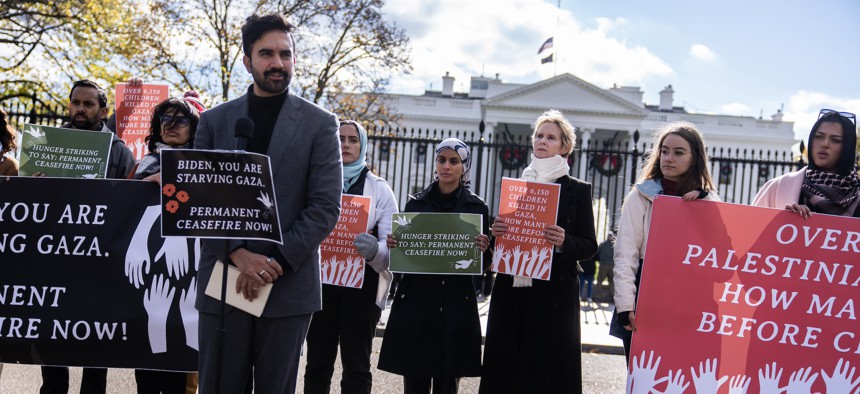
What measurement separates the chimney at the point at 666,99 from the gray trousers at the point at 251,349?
6710 centimetres

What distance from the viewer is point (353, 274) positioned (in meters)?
4.64

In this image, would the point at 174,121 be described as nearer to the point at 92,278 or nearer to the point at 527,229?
the point at 92,278

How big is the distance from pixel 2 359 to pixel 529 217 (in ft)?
10.4

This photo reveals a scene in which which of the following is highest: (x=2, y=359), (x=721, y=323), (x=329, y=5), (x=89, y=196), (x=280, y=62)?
(x=329, y=5)

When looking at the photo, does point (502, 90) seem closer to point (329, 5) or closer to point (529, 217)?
point (329, 5)

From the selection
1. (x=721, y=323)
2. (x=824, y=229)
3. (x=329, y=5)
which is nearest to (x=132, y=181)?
(x=721, y=323)

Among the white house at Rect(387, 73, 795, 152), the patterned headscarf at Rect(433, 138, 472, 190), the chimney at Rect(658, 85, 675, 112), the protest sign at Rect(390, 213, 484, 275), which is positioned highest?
the chimney at Rect(658, 85, 675, 112)

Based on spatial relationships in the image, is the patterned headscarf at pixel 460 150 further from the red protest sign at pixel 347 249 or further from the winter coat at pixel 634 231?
the winter coat at pixel 634 231

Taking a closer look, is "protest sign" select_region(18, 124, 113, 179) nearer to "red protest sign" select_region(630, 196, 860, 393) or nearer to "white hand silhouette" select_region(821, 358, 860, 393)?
"red protest sign" select_region(630, 196, 860, 393)

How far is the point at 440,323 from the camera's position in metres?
4.40

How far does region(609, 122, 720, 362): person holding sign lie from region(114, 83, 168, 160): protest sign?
4142 millimetres

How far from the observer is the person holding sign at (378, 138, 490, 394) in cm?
436

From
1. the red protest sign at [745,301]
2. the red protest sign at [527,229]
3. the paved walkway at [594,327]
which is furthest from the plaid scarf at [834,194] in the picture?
the paved walkway at [594,327]

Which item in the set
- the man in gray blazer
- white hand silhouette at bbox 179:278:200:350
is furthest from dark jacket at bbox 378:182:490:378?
the man in gray blazer
